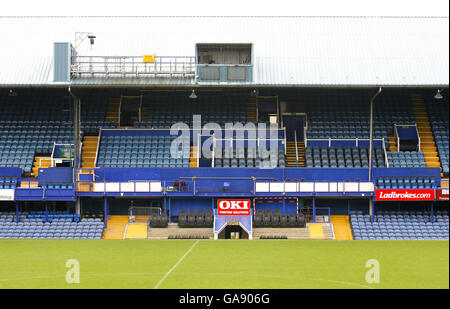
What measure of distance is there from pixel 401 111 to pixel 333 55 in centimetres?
709

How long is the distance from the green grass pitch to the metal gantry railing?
11.8m

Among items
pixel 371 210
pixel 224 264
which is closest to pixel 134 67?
pixel 371 210

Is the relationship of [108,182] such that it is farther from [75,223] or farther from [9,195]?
[9,195]

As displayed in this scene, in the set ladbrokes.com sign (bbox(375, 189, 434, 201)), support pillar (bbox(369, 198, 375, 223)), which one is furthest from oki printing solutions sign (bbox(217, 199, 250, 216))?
ladbrokes.com sign (bbox(375, 189, 434, 201))

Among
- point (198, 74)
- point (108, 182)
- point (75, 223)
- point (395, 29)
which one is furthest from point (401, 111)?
point (75, 223)

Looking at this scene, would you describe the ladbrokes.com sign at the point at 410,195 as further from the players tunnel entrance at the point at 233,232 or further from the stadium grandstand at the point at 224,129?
the players tunnel entrance at the point at 233,232

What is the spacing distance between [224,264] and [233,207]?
1421cm

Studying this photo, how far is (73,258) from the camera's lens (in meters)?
26.5

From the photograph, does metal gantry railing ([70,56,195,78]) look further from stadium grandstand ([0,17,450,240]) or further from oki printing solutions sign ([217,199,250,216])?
oki printing solutions sign ([217,199,250,216])

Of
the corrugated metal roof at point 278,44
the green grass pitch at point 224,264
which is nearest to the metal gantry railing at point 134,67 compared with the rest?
the corrugated metal roof at point 278,44

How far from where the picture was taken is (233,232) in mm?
37875

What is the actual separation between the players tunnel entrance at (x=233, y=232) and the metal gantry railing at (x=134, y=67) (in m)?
10.6

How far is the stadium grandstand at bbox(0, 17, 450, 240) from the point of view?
38.7 metres

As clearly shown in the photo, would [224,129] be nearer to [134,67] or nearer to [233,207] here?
[233,207]
